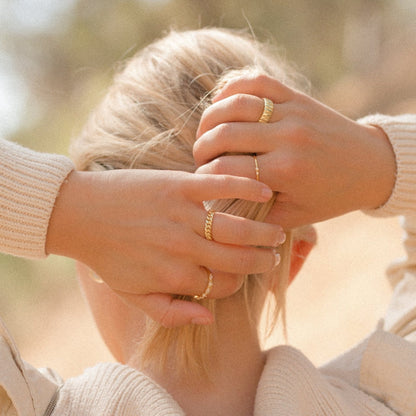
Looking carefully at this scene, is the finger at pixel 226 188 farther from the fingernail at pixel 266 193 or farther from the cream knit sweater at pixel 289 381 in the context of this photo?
the cream knit sweater at pixel 289 381

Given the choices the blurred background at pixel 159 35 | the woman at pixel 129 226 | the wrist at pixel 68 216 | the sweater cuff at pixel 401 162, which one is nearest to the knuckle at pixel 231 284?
the woman at pixel 129 226

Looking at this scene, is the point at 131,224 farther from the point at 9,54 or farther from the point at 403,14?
the point at 403,14

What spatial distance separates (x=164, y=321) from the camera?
3.39 feet

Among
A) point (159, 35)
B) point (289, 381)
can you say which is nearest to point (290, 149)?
point (289, 381)

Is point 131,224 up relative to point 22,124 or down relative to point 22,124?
up

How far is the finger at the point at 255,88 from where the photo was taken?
103 cm

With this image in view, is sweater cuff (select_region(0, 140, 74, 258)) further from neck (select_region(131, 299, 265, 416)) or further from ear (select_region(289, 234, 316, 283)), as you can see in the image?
ear (select_region(289, 234, 316, 283))

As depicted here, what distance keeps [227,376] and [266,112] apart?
488mm

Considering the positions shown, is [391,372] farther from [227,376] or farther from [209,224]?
[209,224]

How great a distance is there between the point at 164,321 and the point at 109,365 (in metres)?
0.12

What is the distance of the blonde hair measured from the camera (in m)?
1.08

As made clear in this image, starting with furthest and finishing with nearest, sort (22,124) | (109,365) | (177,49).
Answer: (22,124), (177,49), (109,365)

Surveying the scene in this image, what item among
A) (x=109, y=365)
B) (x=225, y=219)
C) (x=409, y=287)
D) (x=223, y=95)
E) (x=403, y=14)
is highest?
(x=223, y=95)

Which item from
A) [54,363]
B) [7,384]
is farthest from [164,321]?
[54,363]
